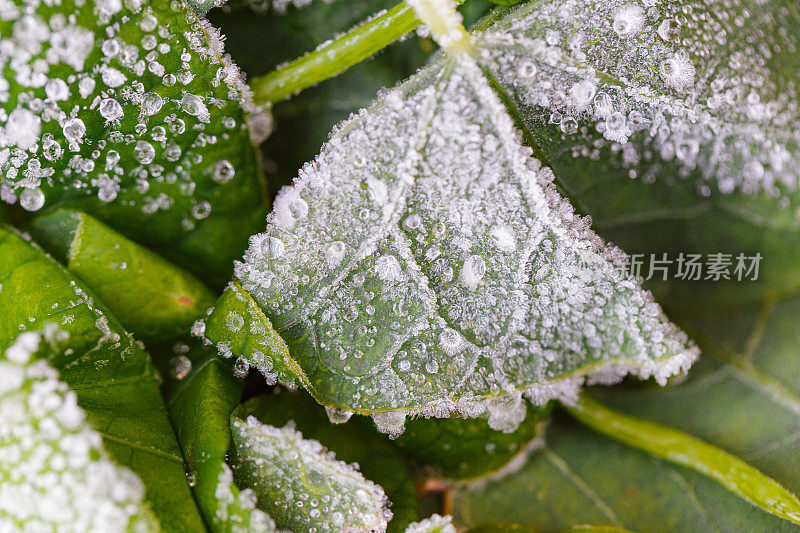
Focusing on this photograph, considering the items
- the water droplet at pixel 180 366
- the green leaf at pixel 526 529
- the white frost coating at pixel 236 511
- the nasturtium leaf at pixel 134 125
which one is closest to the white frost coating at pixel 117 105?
the nasturtium leaf at pixel 134 125

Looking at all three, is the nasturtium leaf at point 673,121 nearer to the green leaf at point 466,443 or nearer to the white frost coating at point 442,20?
the white frost coating at point 442,20

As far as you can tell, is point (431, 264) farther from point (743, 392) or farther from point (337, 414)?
point (743, 392)

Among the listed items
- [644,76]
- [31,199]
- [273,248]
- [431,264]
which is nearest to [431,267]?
[431,264]

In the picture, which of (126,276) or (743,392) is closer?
(126,276)

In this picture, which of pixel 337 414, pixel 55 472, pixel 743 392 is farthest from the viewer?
pixel 743 392

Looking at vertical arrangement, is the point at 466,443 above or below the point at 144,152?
below

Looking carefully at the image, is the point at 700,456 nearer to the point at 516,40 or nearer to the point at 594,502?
the point at 594,502

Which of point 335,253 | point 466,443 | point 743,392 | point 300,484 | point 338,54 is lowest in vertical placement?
point 743,392
